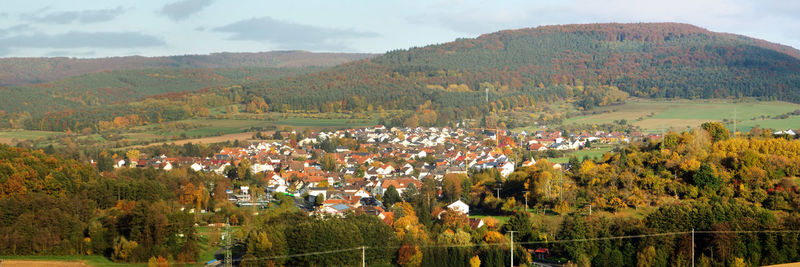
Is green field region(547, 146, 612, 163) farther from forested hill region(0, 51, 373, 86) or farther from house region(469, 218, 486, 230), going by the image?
forested hill region(0, 51, 373, 86)

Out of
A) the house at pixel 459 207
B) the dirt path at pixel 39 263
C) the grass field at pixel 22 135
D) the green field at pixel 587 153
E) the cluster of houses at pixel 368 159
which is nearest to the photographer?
the dirt path at pixel 39 263

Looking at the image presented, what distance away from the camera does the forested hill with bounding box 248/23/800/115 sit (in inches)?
3959

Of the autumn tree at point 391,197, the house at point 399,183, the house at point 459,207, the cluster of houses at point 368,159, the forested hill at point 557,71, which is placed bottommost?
the cluster of houses at point 368,159

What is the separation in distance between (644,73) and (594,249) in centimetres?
8427

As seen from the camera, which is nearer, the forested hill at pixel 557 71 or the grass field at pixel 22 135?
the grass field at pixel 22 135

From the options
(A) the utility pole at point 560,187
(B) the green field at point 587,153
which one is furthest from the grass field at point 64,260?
(B) the green field at point 587,153

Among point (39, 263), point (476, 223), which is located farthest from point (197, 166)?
point (476, 223)

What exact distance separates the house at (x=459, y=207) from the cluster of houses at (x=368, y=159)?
3325mm

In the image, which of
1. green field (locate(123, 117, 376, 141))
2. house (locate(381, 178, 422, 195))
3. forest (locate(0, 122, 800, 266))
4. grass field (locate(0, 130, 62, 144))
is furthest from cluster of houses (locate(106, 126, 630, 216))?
grass field (locate(0, 130, 62, 144))

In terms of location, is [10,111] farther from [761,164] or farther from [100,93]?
[761,164]

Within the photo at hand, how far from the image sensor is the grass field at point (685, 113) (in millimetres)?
76062

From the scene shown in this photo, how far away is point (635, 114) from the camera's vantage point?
285 ft

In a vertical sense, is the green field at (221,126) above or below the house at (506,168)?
below

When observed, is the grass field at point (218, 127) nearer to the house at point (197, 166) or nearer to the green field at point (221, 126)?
the green field at point (221, 126)
